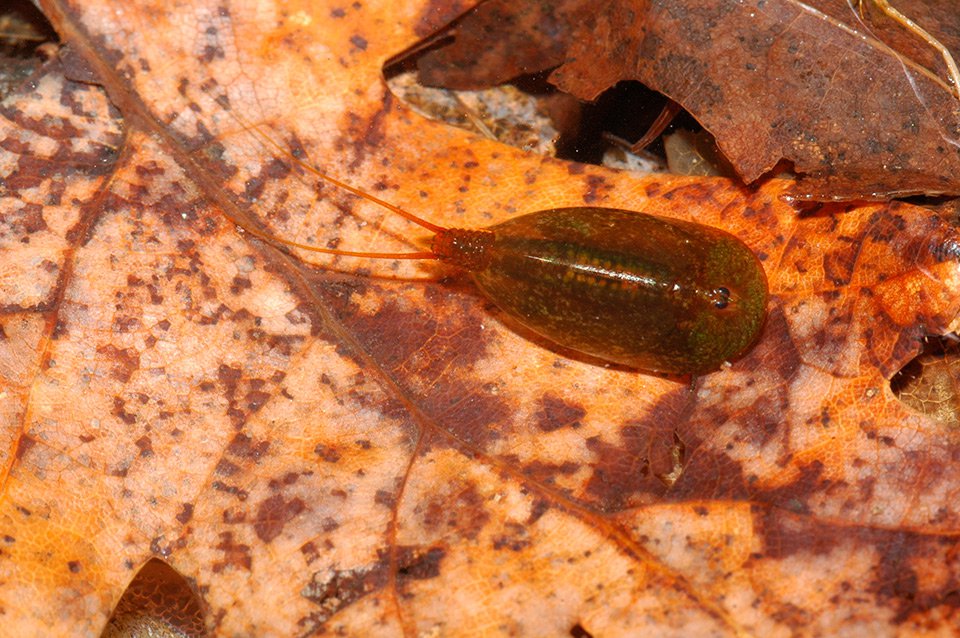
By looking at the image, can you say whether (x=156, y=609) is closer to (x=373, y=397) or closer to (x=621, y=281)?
(x=373, y=397)

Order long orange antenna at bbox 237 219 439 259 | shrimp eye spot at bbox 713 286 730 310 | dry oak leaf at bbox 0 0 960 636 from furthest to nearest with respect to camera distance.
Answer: long orange antenna at bbox 237 219 439 259 < shrimp eye spot at bbox 713 286 730 310 < dry oak leaf at bbox 0 0 960 636

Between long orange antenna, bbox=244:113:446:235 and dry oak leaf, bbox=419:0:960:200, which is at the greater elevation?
dry oak leaf, bbox=419:0:960:200

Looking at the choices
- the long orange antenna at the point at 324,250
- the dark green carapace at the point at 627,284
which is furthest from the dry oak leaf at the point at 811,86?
the long orange antenna at the point at 324,250

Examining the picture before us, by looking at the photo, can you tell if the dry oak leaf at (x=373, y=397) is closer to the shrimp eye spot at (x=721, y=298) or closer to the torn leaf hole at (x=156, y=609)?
the shrimp eye spot at (x=721, y=298)

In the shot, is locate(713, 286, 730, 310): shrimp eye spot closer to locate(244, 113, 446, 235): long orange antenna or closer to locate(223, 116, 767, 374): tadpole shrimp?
locate(223, 116, 767, 374): tadpole shrimp

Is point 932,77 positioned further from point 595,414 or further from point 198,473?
point 198,473

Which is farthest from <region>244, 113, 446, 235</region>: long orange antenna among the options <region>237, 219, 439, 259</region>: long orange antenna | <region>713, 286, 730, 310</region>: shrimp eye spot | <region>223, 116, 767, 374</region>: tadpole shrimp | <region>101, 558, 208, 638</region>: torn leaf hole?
<region>101, 558, 208, 638</region>: torn leaf hole
